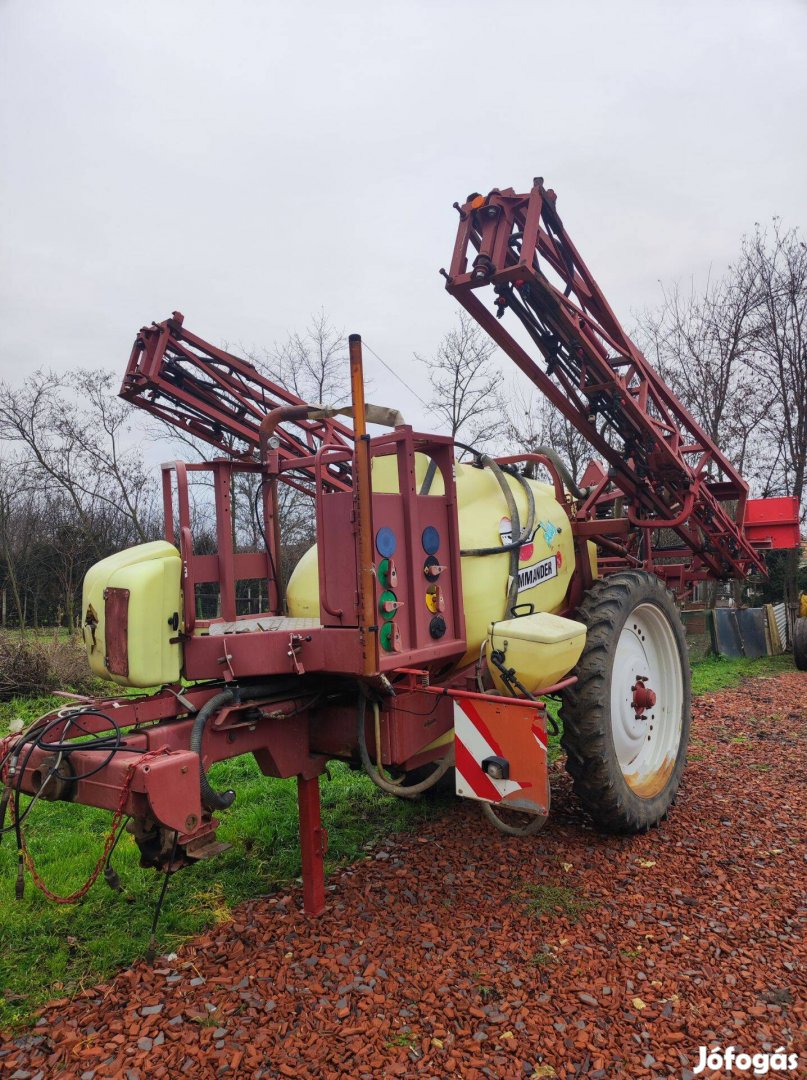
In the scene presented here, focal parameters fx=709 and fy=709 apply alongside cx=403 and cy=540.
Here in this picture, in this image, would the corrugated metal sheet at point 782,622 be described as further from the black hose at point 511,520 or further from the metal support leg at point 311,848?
the metal support leg at point 311,848

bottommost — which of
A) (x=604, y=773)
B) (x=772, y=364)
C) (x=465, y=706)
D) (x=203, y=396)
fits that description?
(x=604, y=773)

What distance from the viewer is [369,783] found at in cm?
538

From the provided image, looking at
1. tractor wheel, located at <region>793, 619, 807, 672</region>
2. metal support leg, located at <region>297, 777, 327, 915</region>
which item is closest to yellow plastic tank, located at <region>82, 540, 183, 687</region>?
metal support leg, located at <region>297, 777, 327, 915</region>

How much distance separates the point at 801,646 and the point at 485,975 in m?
10.3

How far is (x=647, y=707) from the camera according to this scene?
4.44 m

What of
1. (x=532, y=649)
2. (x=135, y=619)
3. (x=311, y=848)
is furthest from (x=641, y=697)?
(x=135, y=619)

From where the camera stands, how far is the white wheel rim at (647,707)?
14.3ft

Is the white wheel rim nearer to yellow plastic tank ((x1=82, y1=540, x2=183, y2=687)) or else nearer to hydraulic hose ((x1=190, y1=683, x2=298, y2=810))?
hydraulic hose ((x1=190, y1=683, x2=298, y2=810))

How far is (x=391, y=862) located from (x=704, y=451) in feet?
12.7

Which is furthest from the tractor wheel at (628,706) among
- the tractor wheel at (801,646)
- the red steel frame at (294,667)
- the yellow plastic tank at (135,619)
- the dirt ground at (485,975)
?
the tractor wheel at (801,646)

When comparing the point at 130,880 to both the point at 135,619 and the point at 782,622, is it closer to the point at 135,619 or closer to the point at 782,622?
the point at 135,619

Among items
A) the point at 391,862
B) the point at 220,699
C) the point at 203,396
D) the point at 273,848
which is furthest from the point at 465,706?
the point at 203,396

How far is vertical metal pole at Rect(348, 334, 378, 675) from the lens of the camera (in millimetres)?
2764

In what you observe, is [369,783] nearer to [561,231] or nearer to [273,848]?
[273,848]
